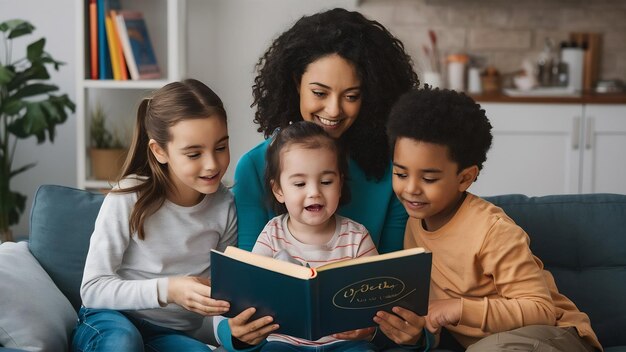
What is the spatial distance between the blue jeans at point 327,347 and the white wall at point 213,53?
8.76 feet

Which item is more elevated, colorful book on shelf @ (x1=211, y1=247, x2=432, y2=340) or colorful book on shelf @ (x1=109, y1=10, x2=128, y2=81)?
colorful book on shelf @ (x1=109, y1=10, x2=128, y2=81)

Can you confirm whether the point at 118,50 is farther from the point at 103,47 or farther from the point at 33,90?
the point at 33,90

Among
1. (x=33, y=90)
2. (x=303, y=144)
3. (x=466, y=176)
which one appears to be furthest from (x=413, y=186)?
(x=33, y=90)

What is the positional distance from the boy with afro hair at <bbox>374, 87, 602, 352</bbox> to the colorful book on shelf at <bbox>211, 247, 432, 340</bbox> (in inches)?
2.4

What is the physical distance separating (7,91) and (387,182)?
7.31ft

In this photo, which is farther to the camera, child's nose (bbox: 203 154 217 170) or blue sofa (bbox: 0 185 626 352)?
blue sofa (bbox: 0 185 626 352)

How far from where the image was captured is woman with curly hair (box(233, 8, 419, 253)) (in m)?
2.15

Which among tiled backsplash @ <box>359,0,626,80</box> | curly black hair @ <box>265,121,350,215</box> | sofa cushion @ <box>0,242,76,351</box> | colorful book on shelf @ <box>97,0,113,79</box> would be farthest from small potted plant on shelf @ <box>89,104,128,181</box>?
curly black hair @ <box>265,121,350,215</box>

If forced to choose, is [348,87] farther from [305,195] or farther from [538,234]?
[538,234]

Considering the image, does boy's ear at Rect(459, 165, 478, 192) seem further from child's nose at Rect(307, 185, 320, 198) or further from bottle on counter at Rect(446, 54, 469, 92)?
bottle on counter at Rect(446, 54, 469, 92)

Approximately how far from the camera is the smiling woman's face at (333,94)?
2.14 m

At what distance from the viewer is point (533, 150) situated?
4.34 meters

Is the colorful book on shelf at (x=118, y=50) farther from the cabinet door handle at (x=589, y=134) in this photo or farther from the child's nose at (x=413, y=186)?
the child's nose at (x=413, y=186)

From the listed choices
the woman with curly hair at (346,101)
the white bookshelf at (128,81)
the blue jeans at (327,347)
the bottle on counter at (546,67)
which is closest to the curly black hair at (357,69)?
the woman with curly hair at (346,101)
